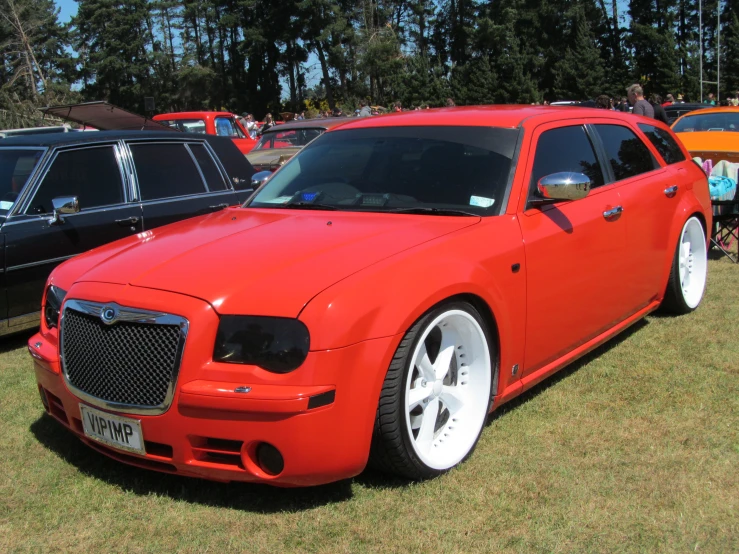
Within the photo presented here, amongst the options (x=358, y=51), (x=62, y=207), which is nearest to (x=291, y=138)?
(x=62, y=207)

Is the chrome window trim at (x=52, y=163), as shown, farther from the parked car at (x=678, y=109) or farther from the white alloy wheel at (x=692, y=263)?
the parked car at (x=678, y=109)

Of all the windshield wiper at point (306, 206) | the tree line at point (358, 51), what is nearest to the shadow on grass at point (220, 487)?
the windshield wiper at point (306, 206)

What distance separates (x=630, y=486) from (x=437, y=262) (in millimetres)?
1231

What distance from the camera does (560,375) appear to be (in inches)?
177

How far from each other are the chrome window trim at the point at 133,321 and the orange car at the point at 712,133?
829 centimetres

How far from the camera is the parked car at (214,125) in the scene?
16.4 meters

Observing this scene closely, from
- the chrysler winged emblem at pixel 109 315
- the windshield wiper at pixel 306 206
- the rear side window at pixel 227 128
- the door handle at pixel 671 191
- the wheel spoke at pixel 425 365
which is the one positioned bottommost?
the wheel spoke at pixel 425 365

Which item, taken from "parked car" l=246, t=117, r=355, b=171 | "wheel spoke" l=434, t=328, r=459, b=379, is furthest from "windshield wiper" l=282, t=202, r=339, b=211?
"parked car" l=246, t=117, r=355, b=171

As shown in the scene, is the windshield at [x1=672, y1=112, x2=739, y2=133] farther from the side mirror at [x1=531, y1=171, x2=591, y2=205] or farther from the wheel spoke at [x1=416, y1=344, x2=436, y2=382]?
the wheel spoke at [x1=416, y1=344, x2=436, y2=382]

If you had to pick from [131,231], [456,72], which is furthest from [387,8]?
[131,231]

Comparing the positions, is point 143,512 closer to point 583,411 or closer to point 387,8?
point 583,411

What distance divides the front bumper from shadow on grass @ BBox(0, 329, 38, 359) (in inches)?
126

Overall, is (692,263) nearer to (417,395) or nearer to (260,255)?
(417,395)

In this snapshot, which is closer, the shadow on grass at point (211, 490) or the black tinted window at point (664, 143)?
the shadow on grass at point (211, 490)
